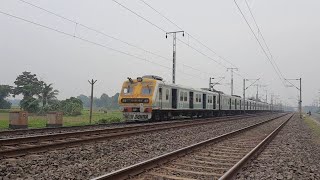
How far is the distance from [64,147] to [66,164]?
2.46 meters

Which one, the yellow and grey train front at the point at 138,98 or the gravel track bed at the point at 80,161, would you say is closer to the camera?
A: the gravel track bed at the point at 80,161

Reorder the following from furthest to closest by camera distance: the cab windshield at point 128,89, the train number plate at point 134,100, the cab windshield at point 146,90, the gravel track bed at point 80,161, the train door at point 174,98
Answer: the train door at point 174,98 → the cab windshield at point 128,89 → the cab windshield at point 146,90 → the train number plate at point 134,100 → the gravel track bed at point 80,161

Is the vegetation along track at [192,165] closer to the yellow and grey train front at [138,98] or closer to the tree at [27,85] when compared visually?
the yellow and grey train front at [138,98]

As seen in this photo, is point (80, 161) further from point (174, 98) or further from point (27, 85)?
point (27, 85)

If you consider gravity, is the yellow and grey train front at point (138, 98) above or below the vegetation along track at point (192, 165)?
above

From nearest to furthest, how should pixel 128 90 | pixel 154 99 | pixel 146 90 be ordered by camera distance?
pixel 154 99 < pixel 146 90 < pixel 128 90

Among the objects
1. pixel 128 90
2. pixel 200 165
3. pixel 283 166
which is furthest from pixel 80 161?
pixel 128 90

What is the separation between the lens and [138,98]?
2267 centimetres

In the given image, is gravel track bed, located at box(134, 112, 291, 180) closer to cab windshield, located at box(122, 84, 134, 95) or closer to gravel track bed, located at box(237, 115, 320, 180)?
gravel track bed, located at box(237, 115, 320, 180)

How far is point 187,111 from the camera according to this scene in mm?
28984

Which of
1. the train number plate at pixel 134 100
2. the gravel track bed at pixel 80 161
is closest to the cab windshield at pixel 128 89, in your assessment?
the train number plate at pixel 134 100

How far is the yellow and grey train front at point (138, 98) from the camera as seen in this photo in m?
22.2

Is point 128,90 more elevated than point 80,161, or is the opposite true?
point 128,90

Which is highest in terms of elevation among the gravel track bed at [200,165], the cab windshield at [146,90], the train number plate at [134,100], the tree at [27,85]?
the tree at [27,85]
